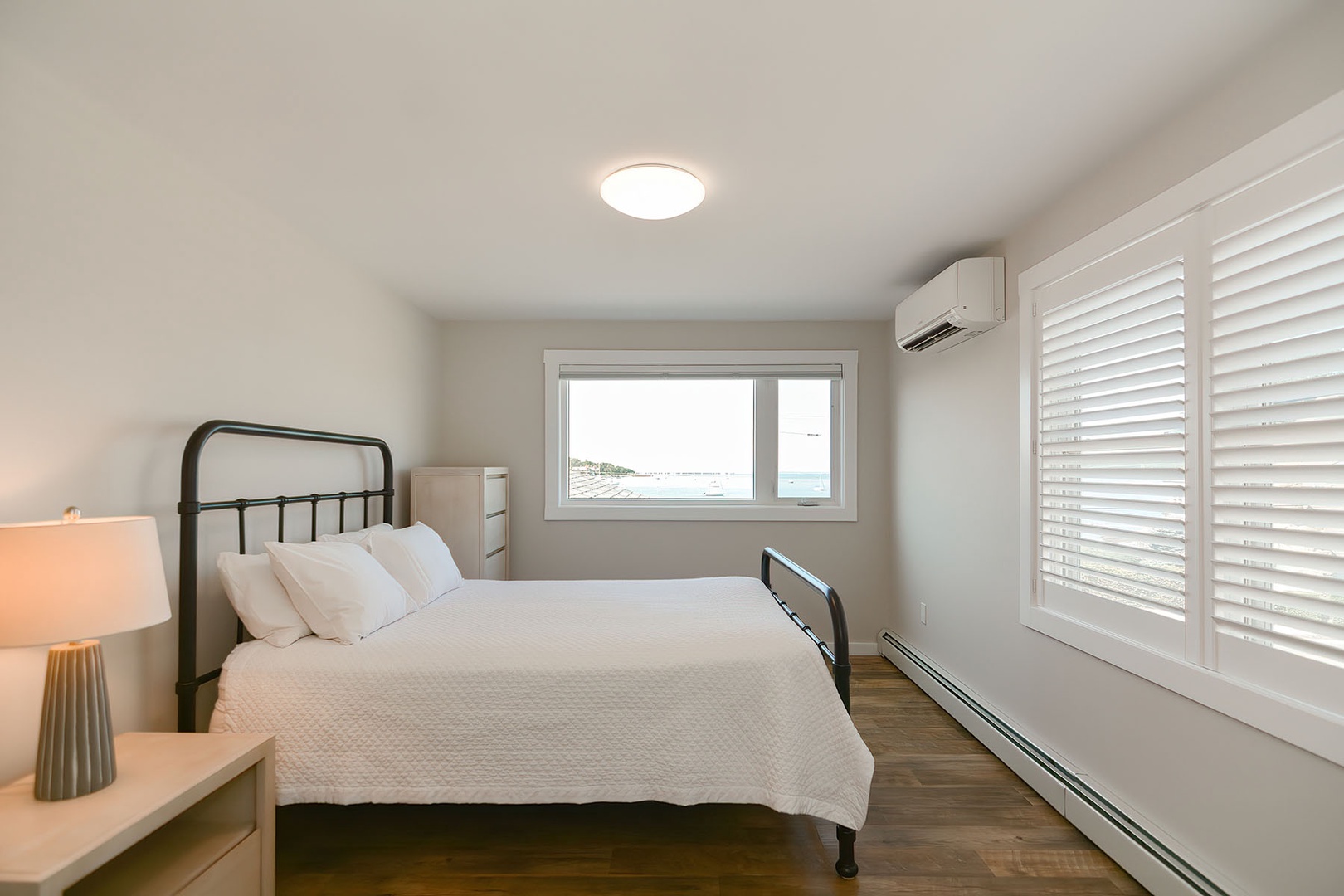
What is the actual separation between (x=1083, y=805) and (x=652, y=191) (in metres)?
2.65

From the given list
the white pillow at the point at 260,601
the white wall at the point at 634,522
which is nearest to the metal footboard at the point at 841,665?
the white pillow at the point at 260,601

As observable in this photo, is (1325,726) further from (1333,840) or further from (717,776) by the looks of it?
(717,776)

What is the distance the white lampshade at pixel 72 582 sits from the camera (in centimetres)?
138

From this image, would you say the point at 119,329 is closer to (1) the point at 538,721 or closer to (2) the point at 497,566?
(1) the point at 538,721

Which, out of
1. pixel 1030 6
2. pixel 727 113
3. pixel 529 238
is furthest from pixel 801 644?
pixel 529 238

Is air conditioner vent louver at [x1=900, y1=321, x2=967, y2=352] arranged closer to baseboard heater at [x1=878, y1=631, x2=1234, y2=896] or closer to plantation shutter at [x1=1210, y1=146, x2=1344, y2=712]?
plantation shutter at [x1=1210, y1=146, x2=1344, y2=712]

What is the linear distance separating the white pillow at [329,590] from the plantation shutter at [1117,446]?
2.64 metres

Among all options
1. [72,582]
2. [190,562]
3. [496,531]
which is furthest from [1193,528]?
[496,531]

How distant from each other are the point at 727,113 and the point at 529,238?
1.34 meters

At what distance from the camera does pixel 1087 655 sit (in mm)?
2408

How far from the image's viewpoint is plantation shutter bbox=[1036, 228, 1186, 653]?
2.01 m

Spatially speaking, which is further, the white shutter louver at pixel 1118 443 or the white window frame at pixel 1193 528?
the white shutter louver at pixel 1118 443

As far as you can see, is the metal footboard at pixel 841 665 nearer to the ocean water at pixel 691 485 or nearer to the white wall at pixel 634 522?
the white wall at pixel 634 522

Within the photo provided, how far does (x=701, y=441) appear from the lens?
15.7 feet
